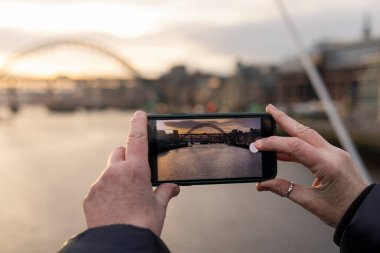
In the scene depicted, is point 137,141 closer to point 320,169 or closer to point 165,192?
point 165,192

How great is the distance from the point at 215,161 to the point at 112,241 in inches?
20.0

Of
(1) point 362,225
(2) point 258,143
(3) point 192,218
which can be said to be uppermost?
(2) point 258,143

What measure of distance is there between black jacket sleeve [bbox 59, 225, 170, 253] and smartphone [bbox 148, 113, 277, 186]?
362mm

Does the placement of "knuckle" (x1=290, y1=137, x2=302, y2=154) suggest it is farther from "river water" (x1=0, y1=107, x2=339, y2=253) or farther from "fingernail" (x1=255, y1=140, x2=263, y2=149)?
"river water" (x1=0, y1=107, x2=339, y2=253)

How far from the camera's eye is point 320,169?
3.43 feet

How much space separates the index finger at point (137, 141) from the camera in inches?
36.0

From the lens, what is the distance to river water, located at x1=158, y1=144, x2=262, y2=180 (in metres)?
1.19

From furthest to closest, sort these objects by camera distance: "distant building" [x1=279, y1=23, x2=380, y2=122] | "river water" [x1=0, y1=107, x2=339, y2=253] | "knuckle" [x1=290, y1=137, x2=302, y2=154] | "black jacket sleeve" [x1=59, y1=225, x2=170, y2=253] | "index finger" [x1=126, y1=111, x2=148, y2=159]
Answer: "distant building" [x1=279, y1=23, x2=380, y2=122], "river water" [x1=0, y1=107, x2=339, y2=253], "knuckle" [x1=290, y1=137, x2=302, y2=154], "index finger" [x1=126, y1=111, x2=148, y2=159], "black jacket sleeve" [x1=59, y1=225, x2=170, y2=253]

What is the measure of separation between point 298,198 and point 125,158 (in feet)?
1.26

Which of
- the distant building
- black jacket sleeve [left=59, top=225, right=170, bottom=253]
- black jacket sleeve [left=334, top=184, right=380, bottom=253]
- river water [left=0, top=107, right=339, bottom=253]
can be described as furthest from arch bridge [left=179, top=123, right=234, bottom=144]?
the distant building

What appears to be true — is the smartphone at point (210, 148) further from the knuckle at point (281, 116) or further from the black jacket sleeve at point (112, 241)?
the black jacket sleeve at point (112, 241)

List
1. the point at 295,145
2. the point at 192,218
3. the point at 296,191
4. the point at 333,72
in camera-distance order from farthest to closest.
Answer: the point at 333,72, the point at 192,218, the point at 296,191, the point at 295,145

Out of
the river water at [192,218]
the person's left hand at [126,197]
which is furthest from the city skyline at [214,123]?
the river water at [192,218]

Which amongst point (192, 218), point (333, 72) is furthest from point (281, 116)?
point (333, 72)
